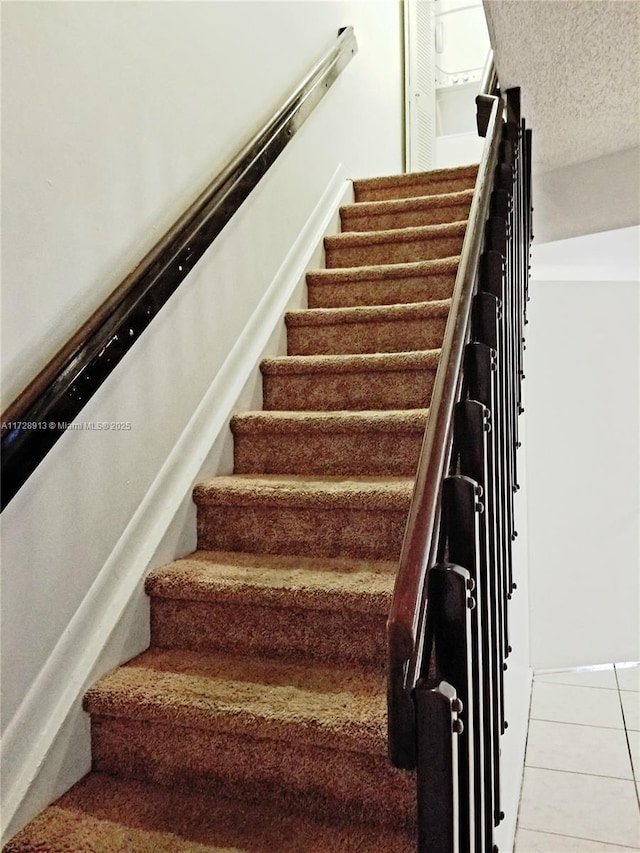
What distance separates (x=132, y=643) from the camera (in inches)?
66.3

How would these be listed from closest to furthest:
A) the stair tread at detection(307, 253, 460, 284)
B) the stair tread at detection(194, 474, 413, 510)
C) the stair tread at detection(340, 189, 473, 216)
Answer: the stair tread at detection(194, 474, 413, 510)
the stair tread at detection(307, 253, 460, 284)
the stair tread at detection(340, 189, 473, 216)

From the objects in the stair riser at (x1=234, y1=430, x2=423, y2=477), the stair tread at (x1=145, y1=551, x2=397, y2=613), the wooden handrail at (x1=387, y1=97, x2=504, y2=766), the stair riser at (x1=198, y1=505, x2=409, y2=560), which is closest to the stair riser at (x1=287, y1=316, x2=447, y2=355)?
the stair riser at (x1=234, y1=430, x2=423, y2=477)

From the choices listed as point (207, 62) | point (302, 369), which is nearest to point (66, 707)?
point (302, 369)

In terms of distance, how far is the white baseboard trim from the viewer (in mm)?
1341

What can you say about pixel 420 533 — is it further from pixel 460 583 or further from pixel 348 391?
pixel 348 391

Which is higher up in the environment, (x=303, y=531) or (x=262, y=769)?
(x=303, y=531)

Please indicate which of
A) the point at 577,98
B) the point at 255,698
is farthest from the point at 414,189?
the point at 255,698

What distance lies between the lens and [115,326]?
149cm

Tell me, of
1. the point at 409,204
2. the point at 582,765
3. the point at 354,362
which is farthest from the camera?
the point at 409,204

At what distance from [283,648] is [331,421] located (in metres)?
0.76

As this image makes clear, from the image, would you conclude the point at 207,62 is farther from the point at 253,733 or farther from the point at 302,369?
the point at 253,733

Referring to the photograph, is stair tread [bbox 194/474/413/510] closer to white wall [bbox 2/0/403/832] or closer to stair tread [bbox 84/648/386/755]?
white wall [bbox 2/0/403/832]

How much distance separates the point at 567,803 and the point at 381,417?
183 centimetres

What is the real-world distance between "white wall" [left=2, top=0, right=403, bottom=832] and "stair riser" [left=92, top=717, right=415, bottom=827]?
25 cm
